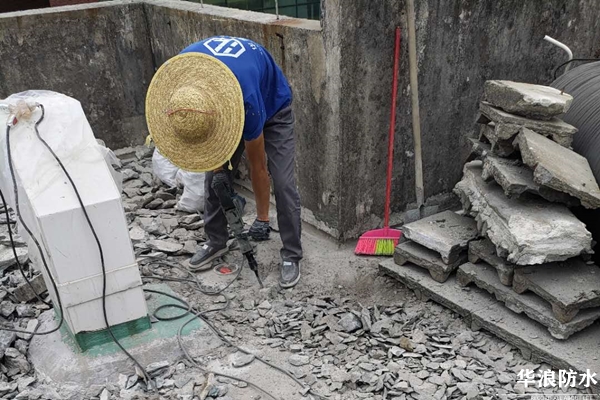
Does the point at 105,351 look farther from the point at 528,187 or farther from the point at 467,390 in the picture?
the point at 528,187

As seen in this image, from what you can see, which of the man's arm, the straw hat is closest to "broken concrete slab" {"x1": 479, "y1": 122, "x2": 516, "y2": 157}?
the man's arm

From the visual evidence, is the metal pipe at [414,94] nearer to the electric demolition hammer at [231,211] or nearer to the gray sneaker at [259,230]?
the gray sneaker at [259,230]

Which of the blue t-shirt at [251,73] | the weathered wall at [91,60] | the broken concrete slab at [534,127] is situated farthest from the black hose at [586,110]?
the weathered wall at [91,60]

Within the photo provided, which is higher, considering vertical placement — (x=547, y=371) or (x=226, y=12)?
(x=226, y=12)

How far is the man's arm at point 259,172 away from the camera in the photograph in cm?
424

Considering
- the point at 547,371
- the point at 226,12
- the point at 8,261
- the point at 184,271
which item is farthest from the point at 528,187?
the point at 8,261

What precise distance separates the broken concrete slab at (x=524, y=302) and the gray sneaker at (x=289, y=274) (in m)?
1.24

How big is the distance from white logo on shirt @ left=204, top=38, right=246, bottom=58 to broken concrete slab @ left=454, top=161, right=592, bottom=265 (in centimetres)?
195

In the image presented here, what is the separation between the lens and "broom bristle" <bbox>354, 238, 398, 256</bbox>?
4734 mm

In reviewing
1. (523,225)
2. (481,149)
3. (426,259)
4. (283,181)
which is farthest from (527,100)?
(283,181)

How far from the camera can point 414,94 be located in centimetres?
451

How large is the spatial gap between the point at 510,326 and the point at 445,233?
84cm

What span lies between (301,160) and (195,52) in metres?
1.64

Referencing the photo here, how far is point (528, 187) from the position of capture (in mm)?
3594
